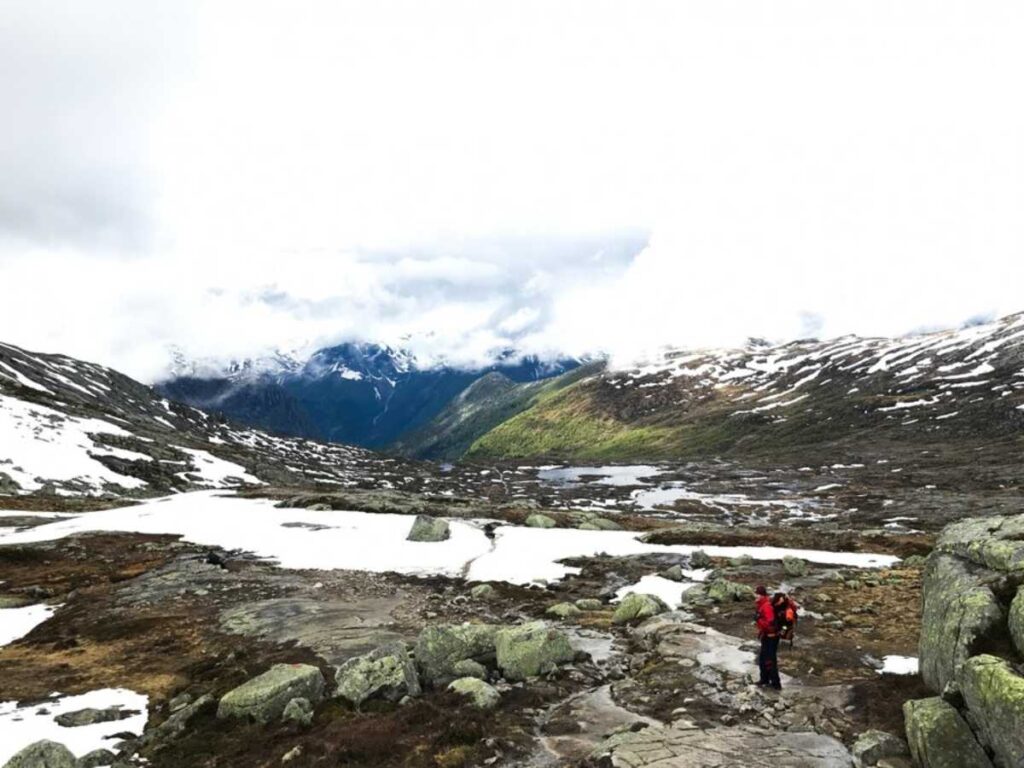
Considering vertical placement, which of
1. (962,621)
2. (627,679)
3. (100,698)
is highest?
(962,621)

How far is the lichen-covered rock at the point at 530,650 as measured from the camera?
2134 cm

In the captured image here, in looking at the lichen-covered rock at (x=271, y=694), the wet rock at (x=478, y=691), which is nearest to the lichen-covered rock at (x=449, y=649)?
the wet rock at (x=478, y=691)

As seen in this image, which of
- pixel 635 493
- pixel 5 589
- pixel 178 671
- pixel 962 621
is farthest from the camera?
pixel 635 493

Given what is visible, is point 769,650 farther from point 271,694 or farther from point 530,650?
point 271,694

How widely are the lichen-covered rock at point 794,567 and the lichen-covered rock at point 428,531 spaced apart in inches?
1052

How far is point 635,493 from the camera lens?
178 meters

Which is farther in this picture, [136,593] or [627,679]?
[136,593]

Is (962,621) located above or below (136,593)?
above

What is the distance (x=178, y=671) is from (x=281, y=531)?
32.2 meters

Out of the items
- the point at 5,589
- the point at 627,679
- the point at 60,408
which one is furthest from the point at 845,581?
the point at 60,408

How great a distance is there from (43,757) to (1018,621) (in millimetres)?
23541

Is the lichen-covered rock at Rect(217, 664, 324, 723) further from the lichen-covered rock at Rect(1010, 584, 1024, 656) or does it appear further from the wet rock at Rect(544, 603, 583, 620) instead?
the lichen-covered rock at Rect(1010, 584, 1024, 656)

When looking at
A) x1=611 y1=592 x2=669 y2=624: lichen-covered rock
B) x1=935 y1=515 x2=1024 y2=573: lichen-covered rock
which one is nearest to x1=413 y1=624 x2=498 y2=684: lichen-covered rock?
x1=611 y1=592 x2=669 y2=624: lichen-covered rock

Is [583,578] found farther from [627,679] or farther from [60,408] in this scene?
[60,408]
